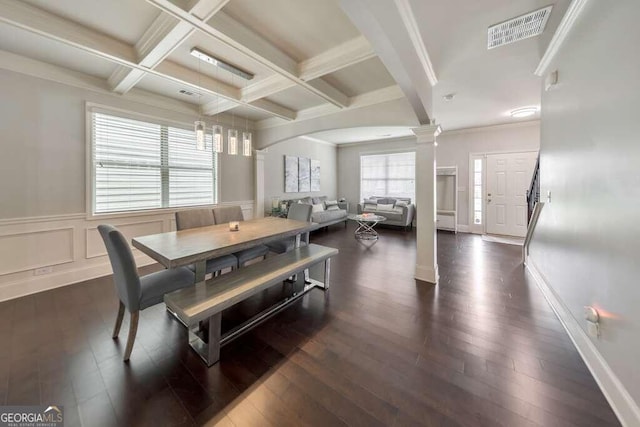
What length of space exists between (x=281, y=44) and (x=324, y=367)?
110 inches

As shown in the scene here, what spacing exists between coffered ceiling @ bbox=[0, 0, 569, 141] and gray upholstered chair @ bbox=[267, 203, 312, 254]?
1.57 metres

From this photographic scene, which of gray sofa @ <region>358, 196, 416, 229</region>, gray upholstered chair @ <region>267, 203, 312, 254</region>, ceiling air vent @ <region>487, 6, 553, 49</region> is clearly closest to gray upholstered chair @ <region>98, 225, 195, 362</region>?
gray upholstered chair @ <region>267, 203, 312, 254</region>

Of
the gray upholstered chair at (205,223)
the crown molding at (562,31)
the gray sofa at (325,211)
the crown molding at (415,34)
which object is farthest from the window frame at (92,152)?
the crown molding at (562,31)

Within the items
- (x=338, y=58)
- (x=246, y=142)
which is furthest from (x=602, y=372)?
(x=246, y=142)

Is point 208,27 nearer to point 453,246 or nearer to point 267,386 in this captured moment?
point 267,386

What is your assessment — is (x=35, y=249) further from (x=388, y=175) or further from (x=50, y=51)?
(x=388, y=175)

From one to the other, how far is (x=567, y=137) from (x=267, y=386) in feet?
10.4

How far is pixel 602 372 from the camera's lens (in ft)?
4.87

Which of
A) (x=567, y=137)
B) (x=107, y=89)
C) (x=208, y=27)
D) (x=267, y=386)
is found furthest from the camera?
(x=107, y=89)

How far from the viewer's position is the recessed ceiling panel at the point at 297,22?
5.94ft

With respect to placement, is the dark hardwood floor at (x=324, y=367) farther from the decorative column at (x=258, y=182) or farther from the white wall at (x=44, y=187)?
the decorative column at (x=258, y=182)

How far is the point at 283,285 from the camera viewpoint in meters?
2.96

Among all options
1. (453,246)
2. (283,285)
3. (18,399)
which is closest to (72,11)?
(18,399)

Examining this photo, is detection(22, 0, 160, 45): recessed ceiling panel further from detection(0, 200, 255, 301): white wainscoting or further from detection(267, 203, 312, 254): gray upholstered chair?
detection(267, 203, 312, 254): gray upholstered chair
